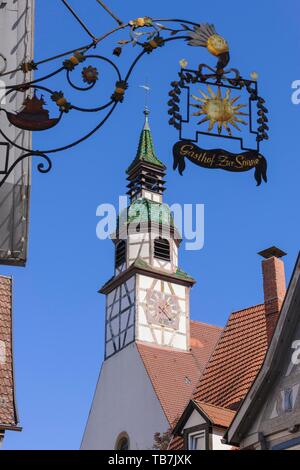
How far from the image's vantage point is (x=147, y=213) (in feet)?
133

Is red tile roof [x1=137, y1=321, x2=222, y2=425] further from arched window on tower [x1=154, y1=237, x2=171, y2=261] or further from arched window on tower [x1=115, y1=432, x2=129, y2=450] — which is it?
arched window on tower [x1=154, y1=237, x2=171, y2=261]

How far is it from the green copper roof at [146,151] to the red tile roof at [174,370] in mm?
9262

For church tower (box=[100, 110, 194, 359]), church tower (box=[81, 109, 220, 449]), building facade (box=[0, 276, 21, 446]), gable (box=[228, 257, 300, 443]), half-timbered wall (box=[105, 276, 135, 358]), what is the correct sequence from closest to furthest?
1. gable (box=[228, 257, 300, 443])
2. building facade (box=[0, 276, 21, 446])
3. church tower (box=[81, 109, 220, 449])
4. half-timbered wall (box=[105, 276, 135, 358])
5. church tower (box=[100, 110, 194, 359])

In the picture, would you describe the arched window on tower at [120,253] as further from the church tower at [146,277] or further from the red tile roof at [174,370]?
the red tile roof at [174,370]

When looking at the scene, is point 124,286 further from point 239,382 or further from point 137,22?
point 137,22

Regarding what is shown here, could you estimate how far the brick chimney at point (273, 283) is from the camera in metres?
18.8

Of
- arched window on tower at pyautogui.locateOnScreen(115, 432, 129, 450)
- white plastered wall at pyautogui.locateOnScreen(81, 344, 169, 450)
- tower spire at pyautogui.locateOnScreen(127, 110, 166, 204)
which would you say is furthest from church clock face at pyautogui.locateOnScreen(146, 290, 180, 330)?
tower spire at pyautogui.locateOnScreen(127, 110, 166, 204)

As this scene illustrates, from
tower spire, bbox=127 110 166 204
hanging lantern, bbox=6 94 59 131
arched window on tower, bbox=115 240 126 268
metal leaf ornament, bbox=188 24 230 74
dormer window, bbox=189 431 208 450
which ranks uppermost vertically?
tower spire, bbox=127 110 166 204

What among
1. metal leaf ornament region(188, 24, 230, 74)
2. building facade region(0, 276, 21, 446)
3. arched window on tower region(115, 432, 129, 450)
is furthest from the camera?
arched window on tower region(115, 432, 129, 450)

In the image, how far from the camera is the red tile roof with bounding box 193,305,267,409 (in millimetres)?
18672

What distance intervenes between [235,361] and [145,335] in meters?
15.6

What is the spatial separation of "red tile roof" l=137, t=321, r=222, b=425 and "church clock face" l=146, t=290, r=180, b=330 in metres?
1.24

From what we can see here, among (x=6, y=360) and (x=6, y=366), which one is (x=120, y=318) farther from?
(x=6, y=366)

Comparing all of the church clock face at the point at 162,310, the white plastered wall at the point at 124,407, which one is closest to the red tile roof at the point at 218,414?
the white plastered wall at the point at 124,407
